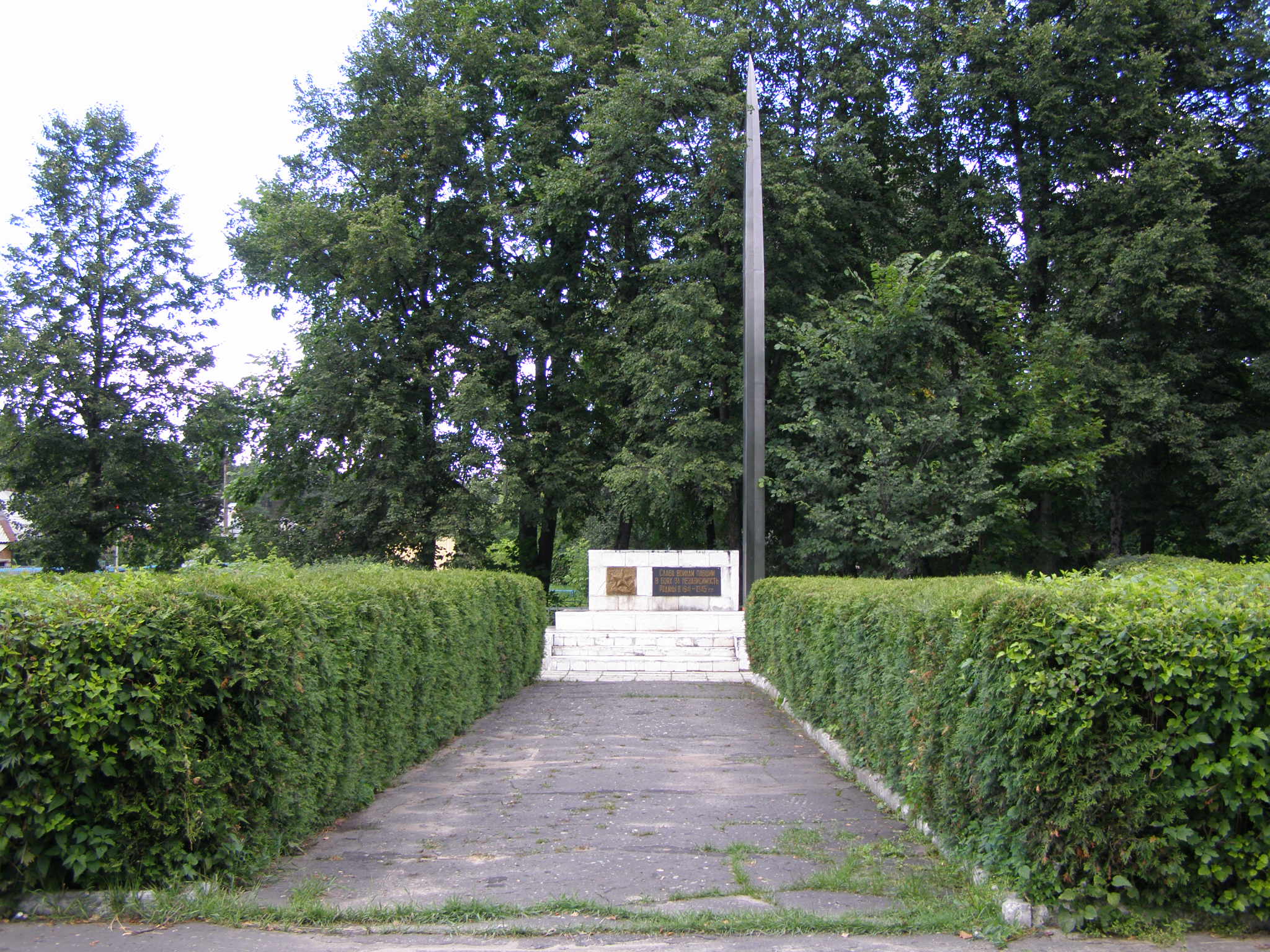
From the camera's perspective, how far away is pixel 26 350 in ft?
76.2

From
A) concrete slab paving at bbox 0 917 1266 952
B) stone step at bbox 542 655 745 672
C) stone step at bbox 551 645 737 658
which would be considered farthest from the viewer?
stone step at bbox 551 645 737 658

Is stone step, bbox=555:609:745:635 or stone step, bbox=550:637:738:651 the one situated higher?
stone step, bbox=555:609:745:635

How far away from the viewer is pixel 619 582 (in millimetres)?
20906

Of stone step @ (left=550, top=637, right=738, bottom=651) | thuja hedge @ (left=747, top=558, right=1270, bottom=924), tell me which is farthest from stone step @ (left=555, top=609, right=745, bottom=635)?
thuja hedge @ (left=747, top=558, right=1270, bottom=924)

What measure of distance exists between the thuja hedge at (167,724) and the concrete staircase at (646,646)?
10.2 m

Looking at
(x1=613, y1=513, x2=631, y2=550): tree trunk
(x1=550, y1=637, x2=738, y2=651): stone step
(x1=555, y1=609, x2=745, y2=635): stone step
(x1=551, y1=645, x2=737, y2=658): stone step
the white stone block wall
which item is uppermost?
(x1=613, y1=513, x2=631, y2=550): tree trunk

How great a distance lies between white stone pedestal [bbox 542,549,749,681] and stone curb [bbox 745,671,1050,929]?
4262mm

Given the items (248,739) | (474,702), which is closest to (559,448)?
(474,702)

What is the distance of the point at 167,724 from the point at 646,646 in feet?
45.9

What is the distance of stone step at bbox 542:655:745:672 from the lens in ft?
54.6

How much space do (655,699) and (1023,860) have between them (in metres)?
8.46

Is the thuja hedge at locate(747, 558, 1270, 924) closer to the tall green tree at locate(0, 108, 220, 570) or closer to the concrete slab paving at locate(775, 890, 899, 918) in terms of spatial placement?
the concrete slab paving at locate(775, 890, 899, 918)

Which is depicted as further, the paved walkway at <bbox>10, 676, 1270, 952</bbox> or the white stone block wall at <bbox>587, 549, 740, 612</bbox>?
the white stone block wall at <bbox>587, 549, 740, 612</bbox>

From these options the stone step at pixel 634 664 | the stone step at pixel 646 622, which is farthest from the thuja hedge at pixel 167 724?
the stone step at pixel 646 622
